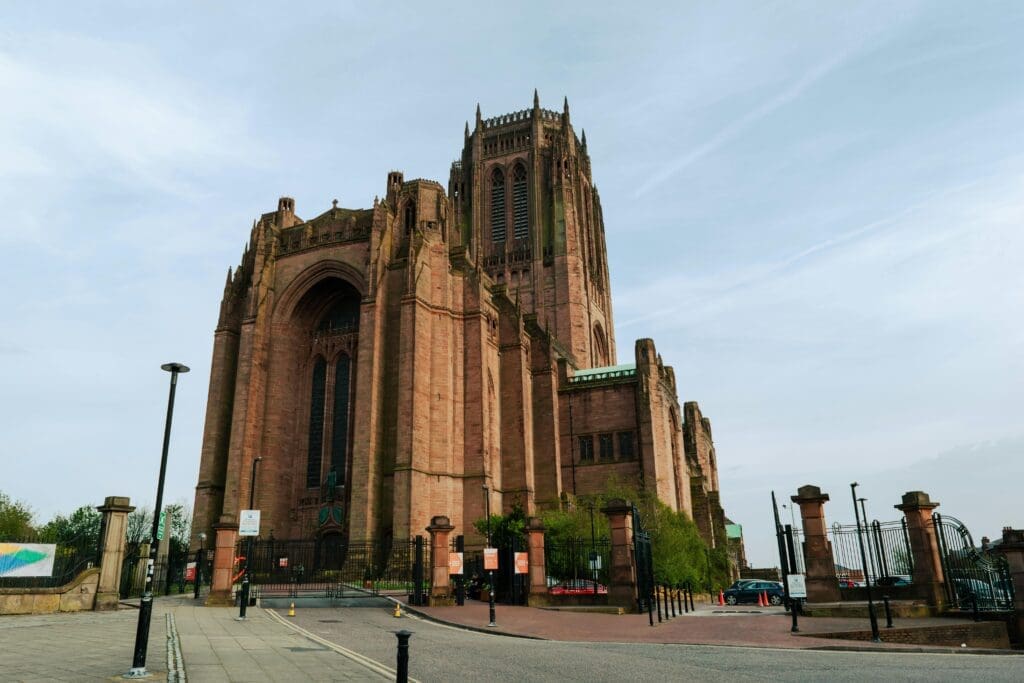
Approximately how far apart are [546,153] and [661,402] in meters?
32.7

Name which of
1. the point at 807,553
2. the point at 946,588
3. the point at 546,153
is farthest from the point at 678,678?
the point at 546,153

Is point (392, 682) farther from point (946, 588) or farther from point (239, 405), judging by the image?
point (239, 405)

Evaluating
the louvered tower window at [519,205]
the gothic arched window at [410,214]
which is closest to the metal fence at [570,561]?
the gothic arched window at [410,214]

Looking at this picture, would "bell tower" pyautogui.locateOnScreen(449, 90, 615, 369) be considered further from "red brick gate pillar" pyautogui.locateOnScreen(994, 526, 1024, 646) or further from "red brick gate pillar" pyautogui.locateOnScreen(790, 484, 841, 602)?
"red brick gate pillar" pyautogui.locateOnScreen(994, 526, 1024, 646)

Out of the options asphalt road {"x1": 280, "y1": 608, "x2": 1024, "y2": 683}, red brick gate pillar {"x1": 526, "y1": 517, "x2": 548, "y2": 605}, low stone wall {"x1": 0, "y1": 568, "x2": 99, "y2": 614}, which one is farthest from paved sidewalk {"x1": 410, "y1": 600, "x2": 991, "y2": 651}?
low stone wall {"x1": 0, "y1": 568, "x2": 99, "y2": 614}

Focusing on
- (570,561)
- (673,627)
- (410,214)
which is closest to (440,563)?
(570,561)

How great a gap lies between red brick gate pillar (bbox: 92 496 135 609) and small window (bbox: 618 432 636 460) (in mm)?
30366

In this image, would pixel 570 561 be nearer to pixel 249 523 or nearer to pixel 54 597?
pixel 249 523

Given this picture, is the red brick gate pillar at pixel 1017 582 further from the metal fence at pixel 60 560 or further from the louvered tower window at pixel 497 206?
the louvered tower window at pixel 497 206

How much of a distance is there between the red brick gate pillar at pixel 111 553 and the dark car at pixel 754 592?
23984 millimetres

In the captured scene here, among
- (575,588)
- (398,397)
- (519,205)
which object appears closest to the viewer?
(575,588)

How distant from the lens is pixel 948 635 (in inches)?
586

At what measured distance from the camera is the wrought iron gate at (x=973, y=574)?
57.7 feet

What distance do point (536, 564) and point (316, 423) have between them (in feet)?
68.1
